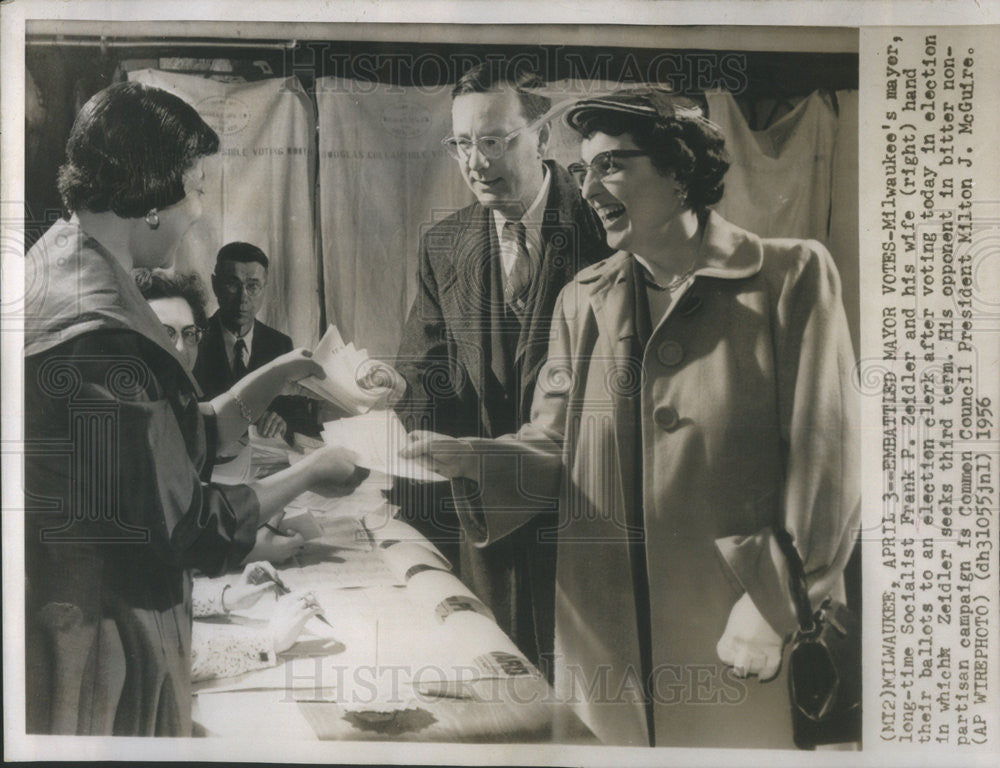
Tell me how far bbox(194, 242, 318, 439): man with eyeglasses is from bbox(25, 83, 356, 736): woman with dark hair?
0.13ft

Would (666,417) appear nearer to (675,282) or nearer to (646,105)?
(675,282)

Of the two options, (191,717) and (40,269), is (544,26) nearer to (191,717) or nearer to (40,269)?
(40,269)

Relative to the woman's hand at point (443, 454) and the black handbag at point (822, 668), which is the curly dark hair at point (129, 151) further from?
the black handbag at point (822, 668)

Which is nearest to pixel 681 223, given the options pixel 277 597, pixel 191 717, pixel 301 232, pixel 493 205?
pixel 493 205

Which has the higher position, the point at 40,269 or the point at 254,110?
the point at 254,110

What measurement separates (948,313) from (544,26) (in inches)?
51.5

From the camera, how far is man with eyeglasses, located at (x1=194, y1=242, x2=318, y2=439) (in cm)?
216

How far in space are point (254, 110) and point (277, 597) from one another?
1309 millimetres

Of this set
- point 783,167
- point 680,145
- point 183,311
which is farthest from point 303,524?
point 783,167

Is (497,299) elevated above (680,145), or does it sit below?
below

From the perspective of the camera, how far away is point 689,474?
2.11 m

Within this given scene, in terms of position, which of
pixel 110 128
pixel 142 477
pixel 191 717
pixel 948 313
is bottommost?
pixel 191 717

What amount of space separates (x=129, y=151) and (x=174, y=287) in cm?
39

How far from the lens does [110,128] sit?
2.17 metres
